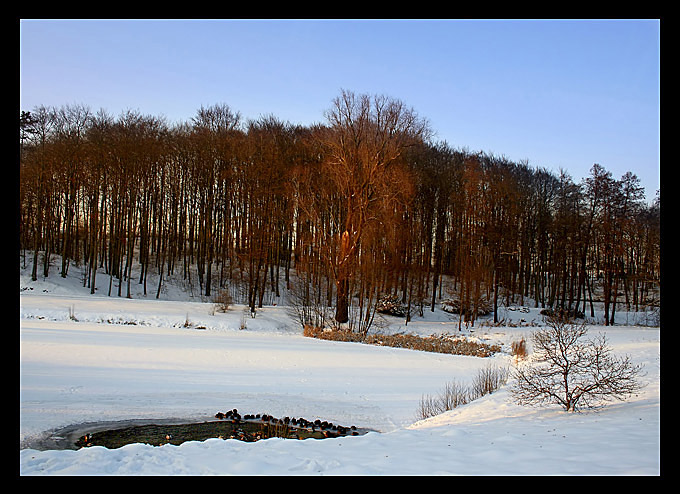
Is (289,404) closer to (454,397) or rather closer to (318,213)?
(454,397)

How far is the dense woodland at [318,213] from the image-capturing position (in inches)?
1107

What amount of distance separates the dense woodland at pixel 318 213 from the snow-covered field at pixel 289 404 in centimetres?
718

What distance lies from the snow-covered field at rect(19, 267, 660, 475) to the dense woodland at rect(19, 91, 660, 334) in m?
7.18

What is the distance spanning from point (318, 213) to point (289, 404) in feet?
59.6

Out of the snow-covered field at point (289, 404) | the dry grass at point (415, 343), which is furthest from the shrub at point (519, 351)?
the dry grass at point (415, 343)

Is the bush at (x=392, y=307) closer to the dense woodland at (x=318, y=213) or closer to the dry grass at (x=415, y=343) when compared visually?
the dense woodland at (x=318, y=213)

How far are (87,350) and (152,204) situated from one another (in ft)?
81.6

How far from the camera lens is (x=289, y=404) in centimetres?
1189

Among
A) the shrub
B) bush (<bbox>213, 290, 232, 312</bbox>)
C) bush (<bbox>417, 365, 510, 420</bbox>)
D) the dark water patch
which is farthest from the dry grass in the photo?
the dark water patch

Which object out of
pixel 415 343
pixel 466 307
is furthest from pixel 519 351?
pixel 466 307

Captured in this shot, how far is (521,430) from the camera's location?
7.82m

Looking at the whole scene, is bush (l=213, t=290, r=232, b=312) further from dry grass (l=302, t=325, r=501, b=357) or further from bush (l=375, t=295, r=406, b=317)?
bush (l=375, t=295, r=406, b=317)

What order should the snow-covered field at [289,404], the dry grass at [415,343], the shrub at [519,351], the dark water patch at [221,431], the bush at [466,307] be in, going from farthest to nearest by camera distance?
the bush at [466,307] < the dry grass at [415,343] < the shrub at [519,351] < the dark water patch at [221,431] < the snow-covered field at [289,404]

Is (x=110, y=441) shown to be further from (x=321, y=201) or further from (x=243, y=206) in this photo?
(x=243, y=206)
